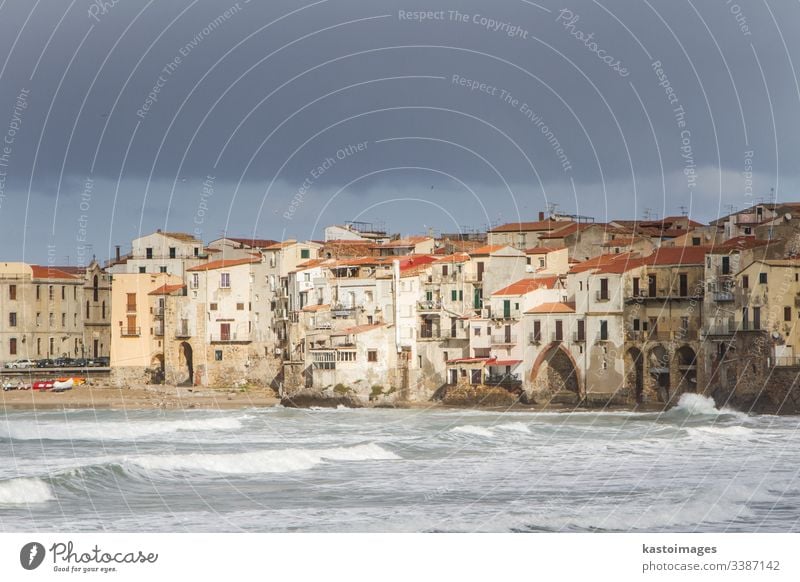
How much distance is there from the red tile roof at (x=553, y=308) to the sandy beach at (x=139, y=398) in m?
9.13

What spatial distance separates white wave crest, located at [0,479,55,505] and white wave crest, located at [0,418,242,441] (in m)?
12.1

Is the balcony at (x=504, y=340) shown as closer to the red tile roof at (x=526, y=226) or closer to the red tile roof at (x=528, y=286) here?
the red tile roof at (x=528, y=286)

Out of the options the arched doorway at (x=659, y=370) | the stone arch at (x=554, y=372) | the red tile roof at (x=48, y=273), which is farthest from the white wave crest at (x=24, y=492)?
the red tile roof at (x=48, y=273)

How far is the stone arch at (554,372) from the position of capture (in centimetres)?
4644

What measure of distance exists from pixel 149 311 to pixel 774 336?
921 inches

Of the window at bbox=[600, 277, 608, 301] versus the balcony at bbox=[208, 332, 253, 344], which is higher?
the window at bbox=[600, 277, 608, 301]

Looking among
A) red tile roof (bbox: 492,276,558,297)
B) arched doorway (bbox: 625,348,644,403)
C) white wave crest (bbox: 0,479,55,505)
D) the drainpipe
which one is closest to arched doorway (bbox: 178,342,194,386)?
the drainpipe

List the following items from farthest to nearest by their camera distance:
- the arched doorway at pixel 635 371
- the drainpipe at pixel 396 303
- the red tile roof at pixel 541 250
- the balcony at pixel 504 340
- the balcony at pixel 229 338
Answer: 1. the balcony at pixel 229 338
2. the red tile roof at pixel 541 250
3. the drainpipe at pixel 396 303
4. the balcony at pixel 504 340
5. the arched doorway at pixel 635 371

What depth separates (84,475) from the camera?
95.9 ft

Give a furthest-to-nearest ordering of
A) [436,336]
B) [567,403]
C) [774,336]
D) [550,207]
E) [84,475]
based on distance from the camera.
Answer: [550,207], [436,336], [567,403], [774,336], [84,475]

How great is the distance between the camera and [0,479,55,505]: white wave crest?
26.2 metres

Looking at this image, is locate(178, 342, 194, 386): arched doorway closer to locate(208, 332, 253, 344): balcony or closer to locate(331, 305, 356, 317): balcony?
locate(208, 332, 253, 344): balcony
